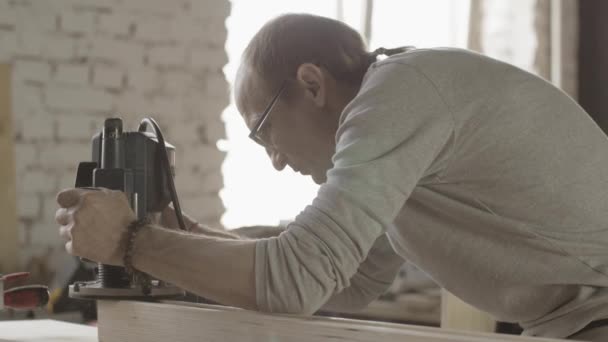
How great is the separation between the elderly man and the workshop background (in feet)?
5.00

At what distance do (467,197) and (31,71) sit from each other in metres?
1.91

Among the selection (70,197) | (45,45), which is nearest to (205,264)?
(70,197)

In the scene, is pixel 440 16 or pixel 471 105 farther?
pixel 440 16

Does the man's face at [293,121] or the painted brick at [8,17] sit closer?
the man's face at [293,121]

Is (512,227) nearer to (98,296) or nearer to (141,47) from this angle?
(98,296)

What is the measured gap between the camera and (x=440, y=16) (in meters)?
3.78

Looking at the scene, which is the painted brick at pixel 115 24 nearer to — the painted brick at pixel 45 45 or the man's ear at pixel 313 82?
the painted brick at pixel 45 45

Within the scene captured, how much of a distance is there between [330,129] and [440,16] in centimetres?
272

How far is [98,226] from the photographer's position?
973 mm

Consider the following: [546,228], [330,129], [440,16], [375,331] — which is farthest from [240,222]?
[375,331]

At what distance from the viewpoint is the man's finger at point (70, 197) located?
39.2 inches

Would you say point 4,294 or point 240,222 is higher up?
point 4,294

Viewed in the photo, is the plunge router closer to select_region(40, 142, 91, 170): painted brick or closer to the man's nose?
the man's nose

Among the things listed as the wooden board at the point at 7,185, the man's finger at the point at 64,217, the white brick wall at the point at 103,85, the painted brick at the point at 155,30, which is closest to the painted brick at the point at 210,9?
the white brick wall at the point at 103,85
